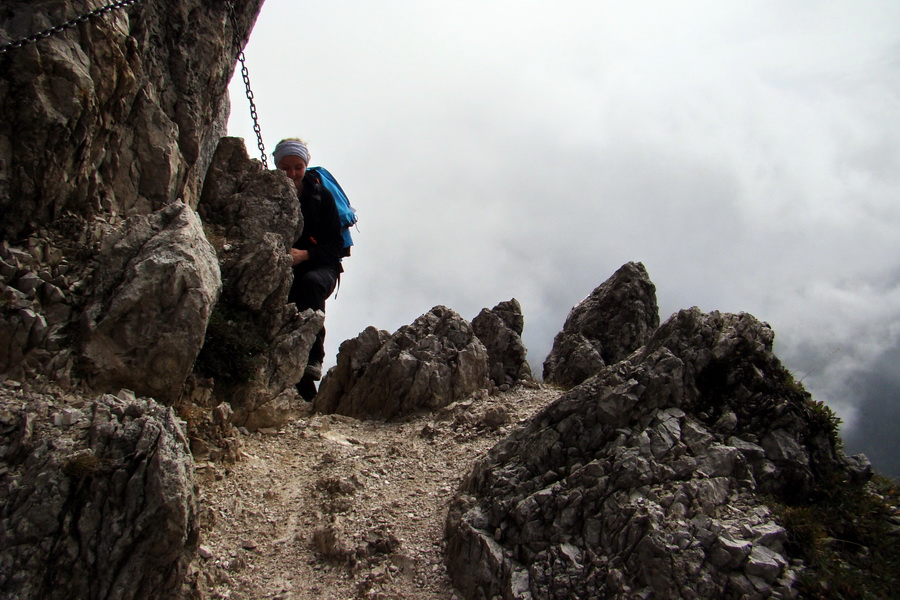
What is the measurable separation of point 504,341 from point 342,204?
23.0 ft

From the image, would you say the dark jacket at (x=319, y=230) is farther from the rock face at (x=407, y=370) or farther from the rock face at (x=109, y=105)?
the rock face at (x=109, y=105)

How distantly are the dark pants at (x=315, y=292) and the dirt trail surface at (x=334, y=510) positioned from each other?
188cm

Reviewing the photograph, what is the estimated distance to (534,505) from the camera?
8875 millimetres

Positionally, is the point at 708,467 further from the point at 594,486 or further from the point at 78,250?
the point at 78,250

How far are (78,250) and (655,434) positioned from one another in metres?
9.77

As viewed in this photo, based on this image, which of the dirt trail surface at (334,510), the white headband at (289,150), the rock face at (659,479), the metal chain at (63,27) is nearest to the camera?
the rock face at (659,479)

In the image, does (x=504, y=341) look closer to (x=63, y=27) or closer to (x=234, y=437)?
(x=234, y=437)

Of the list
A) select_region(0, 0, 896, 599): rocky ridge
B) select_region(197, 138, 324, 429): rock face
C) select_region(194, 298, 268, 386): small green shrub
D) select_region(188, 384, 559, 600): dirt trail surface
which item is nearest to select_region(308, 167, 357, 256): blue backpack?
select_region(197, 138, 324, 429): rock face

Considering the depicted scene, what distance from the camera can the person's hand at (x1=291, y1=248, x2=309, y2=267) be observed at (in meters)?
14.6

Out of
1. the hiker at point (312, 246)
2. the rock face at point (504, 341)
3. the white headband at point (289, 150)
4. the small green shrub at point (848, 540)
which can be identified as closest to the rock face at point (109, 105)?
the white headband at point (289, 150)

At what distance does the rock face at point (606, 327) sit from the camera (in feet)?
67.6

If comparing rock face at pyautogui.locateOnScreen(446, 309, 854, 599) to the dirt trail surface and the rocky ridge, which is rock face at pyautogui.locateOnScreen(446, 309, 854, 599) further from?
the dirt trail surface

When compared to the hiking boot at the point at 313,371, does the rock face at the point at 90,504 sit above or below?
below

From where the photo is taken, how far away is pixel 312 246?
50.9ft
